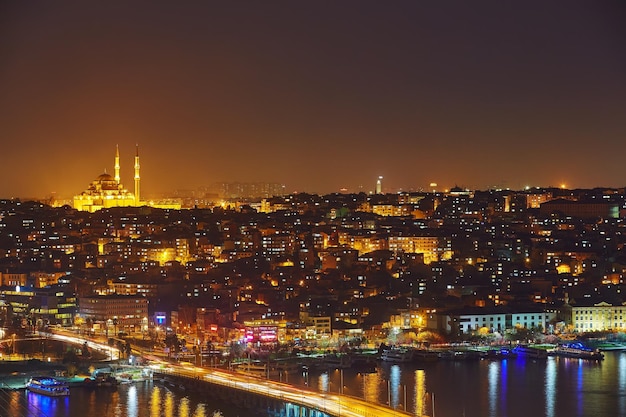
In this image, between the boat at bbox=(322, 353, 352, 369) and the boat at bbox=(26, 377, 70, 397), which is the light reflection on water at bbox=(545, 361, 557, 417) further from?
the boat at bbox=(26, 377, 70, 397)

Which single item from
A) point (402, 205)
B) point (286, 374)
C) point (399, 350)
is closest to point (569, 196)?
point (402, 205)

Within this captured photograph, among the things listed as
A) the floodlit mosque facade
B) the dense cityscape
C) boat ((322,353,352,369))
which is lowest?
boat ((322,353,352,369))

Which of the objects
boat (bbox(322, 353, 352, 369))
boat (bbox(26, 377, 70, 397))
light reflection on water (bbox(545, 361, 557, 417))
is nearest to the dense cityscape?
boat (bbox(322, 353, 352, 369))

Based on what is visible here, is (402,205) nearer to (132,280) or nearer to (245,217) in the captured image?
(245,217)

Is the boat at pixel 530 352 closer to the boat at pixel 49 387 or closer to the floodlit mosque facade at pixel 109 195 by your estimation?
the boat at pixel 49 387

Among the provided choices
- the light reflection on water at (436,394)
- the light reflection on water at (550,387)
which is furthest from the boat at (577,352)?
the light reflection on water at (436,394)
